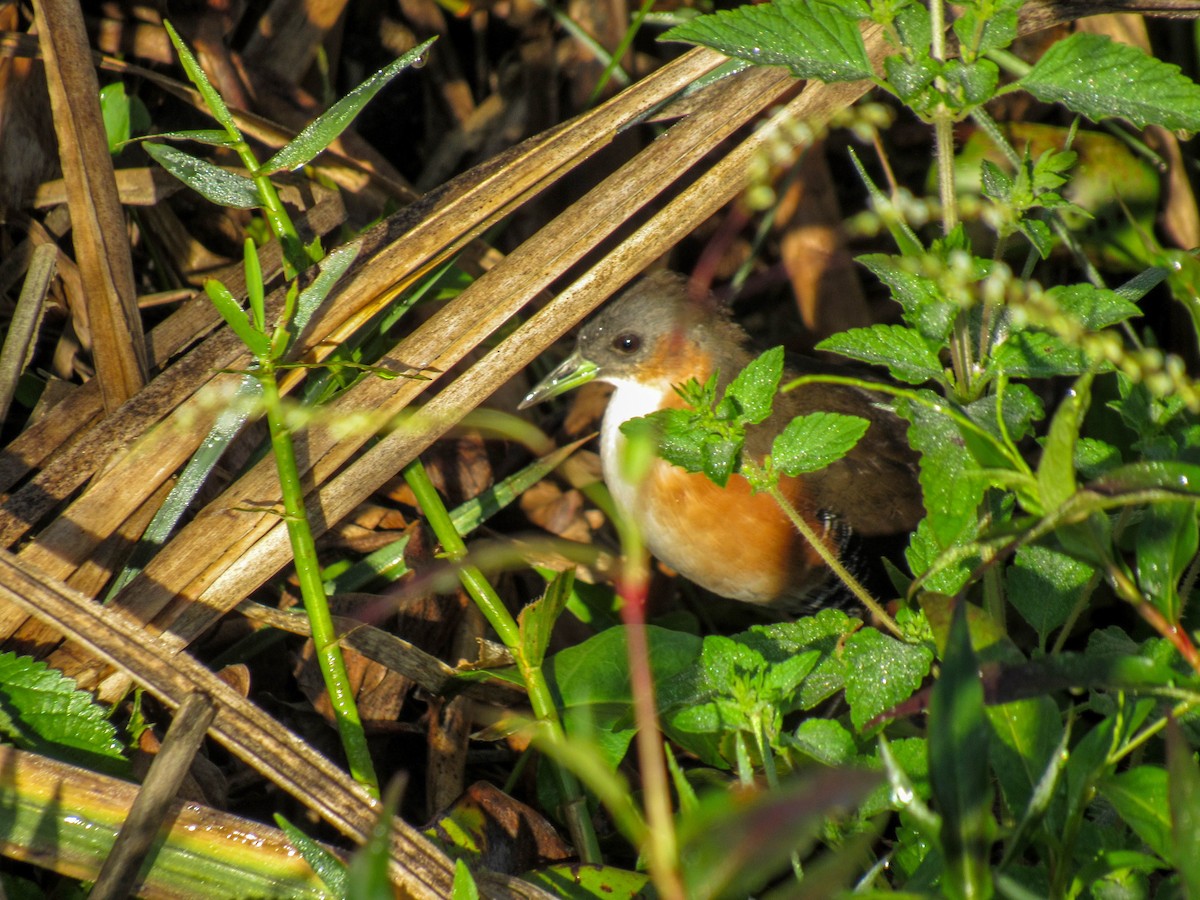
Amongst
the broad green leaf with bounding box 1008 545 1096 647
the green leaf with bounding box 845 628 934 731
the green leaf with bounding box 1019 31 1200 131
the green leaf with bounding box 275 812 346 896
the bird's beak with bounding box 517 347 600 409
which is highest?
the green leaf with bounding box 1019 31 1200 131

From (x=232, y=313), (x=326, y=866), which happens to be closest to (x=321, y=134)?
(x=232, y=313)

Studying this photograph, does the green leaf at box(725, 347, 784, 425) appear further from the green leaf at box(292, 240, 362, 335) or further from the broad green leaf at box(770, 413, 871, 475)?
the green leaf at box(292, 240, 362, 335)

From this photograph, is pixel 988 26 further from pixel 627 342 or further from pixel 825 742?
pixel 627 342

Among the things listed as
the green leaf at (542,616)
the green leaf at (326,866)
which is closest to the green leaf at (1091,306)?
the green leaf at (542,616)

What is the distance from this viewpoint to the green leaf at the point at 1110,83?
1.89 metres

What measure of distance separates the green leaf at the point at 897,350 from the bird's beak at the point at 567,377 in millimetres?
1622

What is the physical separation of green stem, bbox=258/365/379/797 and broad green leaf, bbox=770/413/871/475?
86 cm

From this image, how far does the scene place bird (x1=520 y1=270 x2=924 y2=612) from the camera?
3197 mm

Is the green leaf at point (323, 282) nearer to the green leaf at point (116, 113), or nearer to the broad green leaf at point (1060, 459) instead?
the green leaf at point (116, 113)

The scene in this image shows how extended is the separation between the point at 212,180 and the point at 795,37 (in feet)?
3.82

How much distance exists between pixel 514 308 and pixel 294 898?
122 cm

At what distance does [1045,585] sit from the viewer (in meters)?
2.11

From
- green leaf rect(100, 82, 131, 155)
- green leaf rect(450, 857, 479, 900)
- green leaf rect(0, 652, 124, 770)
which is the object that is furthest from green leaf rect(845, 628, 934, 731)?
Answer: green leaf rect(100, 82, 131, 155)

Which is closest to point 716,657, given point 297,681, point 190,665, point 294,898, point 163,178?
point 294,898
